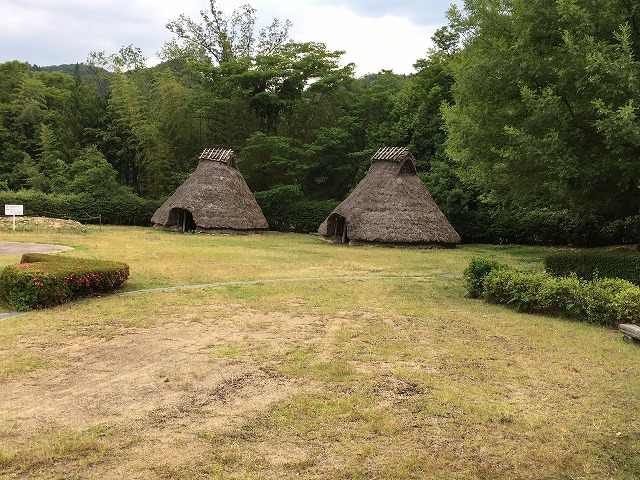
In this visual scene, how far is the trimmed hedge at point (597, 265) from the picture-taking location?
12281mm

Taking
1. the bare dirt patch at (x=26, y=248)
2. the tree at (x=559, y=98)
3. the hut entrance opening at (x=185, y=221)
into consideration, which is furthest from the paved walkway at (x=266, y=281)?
the hut entrance opening at (x=185, y=221)

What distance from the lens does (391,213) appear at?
25594 mm

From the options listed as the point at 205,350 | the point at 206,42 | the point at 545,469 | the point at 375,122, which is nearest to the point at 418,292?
the point at 205,350

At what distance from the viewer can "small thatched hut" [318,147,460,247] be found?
2505 centimetres

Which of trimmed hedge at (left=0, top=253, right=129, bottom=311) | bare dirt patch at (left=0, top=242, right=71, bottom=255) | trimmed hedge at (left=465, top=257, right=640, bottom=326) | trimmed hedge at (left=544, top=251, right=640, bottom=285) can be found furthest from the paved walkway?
bare dirt patch at (left=0, top=242, right=71, bottom=255)

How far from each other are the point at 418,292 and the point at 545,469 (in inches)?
342

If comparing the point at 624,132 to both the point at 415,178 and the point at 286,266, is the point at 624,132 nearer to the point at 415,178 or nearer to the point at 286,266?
the point at 286,266

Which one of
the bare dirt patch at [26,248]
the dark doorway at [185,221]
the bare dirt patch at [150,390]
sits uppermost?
the dark doorway at [185,221]

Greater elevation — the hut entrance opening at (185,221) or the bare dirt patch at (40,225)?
the hut entrance opening at (185,221)

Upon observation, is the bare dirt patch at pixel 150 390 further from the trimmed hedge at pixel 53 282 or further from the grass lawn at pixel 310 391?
the trimmed hedge at pixel 53 282

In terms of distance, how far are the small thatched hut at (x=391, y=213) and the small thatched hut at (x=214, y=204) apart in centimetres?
566

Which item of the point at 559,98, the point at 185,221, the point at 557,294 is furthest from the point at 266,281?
the point at 185,221

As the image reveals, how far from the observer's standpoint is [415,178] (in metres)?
28.1

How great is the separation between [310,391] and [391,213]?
20.1 metres
